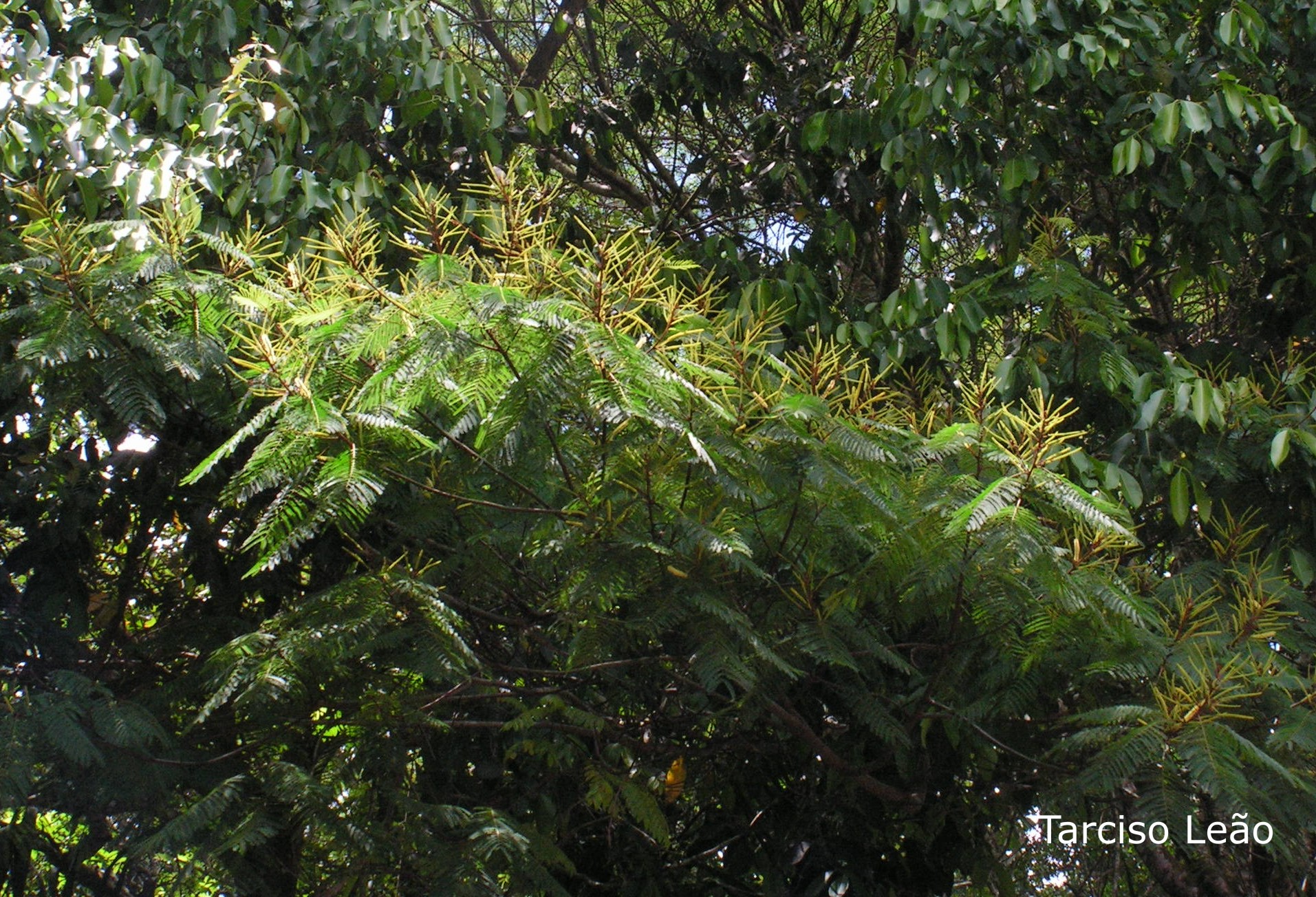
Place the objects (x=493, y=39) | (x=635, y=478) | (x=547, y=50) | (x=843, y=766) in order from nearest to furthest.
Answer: (x=635, y=478) → (x=843, y=766) → (x=547, y=50) → (x=493, y=39)

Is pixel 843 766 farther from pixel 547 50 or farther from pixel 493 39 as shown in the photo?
pixel 493 39

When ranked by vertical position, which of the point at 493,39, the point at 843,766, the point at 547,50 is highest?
the point at 493,39

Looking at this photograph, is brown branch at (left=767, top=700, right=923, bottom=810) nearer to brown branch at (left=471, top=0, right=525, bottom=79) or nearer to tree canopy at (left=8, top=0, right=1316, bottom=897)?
tree canopy at (left=8, top=0, right=1316, bottom=897)

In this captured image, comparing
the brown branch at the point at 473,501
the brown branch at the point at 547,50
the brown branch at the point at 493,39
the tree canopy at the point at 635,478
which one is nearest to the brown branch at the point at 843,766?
the tree canopy at the point at 635,478

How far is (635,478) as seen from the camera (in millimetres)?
1949

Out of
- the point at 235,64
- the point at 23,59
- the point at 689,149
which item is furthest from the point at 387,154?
the point at 689,149

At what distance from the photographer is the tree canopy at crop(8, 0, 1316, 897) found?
6.35 feet

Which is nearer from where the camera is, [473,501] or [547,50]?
[473,501]

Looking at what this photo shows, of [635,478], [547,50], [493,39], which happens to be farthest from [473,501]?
[493,39]

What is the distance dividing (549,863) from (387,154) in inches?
81.6

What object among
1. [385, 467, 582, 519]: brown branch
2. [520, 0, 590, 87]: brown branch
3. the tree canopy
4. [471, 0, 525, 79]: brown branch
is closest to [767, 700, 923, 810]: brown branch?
the tree canopy

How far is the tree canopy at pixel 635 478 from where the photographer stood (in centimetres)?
194

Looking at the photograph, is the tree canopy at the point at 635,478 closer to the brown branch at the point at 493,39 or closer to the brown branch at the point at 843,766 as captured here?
the brown branch at the point at 843,766

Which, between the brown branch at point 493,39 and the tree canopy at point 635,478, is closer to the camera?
the tree canopy at point 635,478
